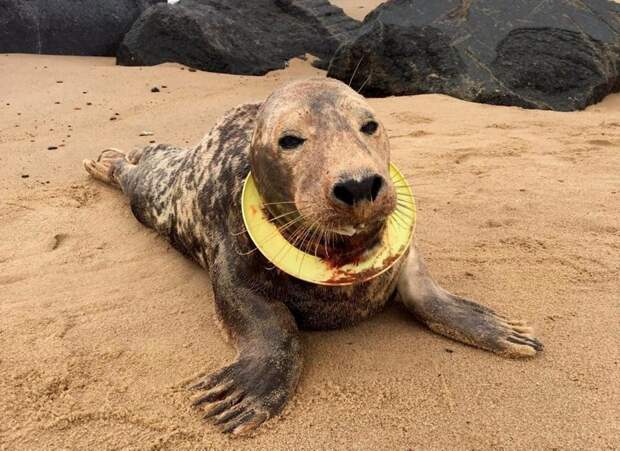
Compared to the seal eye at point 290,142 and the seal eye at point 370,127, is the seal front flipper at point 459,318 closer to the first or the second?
the seal eye at point 370,127

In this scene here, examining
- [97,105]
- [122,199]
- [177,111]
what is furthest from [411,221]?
[97,105]

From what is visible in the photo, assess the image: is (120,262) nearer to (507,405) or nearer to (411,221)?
(411,221)

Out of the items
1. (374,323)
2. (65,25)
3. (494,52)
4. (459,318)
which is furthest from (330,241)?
(65,25)

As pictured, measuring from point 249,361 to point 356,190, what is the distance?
33.0 inches

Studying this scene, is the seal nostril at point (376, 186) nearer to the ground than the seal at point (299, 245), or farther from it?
farther from it

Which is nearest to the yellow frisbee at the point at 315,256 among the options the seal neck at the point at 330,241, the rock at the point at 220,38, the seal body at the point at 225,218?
the seal neck at the point at 330,241

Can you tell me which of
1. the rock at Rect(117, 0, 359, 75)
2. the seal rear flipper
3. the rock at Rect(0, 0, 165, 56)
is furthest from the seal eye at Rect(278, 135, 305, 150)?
the rock at Rect(0, 0, 165, 56)

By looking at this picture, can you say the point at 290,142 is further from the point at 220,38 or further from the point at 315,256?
the point at 220,38

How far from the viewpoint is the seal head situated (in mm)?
2129

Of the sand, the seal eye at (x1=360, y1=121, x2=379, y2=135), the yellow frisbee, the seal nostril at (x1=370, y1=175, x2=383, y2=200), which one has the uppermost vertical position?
the seal eye at (x1=360, y1=121, x2=379, y2=135)

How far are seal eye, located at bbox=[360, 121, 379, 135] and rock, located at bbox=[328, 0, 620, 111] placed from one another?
15.8 feet

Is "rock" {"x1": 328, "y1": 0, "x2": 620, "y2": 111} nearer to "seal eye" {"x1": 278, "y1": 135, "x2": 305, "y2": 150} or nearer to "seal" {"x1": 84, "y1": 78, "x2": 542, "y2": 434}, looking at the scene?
"seal" {"x1": 84, "y1": 78, "x2": 542, "y2": 434}

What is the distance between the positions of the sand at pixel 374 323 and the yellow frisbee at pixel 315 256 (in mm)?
356

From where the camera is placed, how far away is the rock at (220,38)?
8.84 m
